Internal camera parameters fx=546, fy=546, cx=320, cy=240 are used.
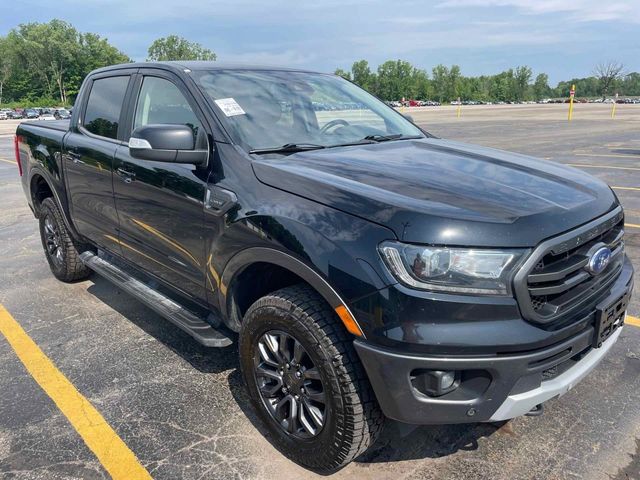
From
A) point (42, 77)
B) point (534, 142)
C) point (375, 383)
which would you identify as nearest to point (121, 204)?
point (375, 383)

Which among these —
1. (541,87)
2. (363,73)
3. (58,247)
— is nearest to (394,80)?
(363,73)

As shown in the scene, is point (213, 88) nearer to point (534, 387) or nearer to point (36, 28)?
point (534, 387)

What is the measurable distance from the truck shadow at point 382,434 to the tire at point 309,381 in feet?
0.67

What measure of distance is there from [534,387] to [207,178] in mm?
1801

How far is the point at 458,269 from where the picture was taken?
199 centimetres

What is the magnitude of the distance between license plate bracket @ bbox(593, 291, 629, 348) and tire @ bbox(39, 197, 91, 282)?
161 inches

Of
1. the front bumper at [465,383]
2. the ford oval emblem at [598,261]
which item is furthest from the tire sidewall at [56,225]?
the ford oval emblem at [598,261]

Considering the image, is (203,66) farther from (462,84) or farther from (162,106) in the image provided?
(462,84)

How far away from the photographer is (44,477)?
249cm

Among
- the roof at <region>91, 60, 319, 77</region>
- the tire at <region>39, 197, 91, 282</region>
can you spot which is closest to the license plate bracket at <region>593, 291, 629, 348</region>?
the roof at <region>91, 60, 319, 77</region>

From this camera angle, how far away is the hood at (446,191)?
2006mm

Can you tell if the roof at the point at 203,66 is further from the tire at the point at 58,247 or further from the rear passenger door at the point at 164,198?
the tire at the point at 58,247

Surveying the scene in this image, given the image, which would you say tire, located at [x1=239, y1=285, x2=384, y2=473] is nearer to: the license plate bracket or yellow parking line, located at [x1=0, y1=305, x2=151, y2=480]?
yellow parking line, located at [x1=0, y1=305, x2=151, y2=480]

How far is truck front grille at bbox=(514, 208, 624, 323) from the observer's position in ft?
6.58
